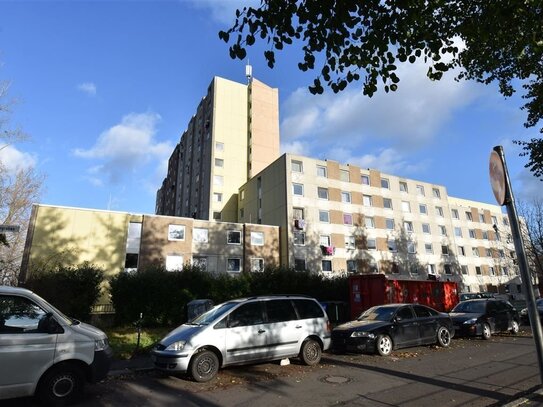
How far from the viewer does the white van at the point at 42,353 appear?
6.25 m

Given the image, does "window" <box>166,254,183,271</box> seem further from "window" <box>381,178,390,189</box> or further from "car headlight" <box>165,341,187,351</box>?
"window" <box>381,178,390,189</box>

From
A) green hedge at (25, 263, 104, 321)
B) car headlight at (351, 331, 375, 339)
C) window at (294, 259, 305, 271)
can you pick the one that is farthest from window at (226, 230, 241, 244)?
car headlight at (351, 331, 375, 339)

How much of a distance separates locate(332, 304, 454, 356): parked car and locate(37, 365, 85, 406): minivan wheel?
24.2 ft

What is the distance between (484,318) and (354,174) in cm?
3034

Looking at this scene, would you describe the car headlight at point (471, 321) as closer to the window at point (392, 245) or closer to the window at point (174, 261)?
the window at point (174, 261)

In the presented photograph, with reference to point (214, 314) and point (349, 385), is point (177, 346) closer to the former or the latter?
point (214, 314)

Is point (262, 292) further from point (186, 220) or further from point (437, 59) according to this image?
point (437, 59)

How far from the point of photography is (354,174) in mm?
44125

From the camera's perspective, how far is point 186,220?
34.6 meters

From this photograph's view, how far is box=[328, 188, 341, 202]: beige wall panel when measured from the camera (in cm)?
4150

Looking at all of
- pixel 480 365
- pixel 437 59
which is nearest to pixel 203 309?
pixel 480 365

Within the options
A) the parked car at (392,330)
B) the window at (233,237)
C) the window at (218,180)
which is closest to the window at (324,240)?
the window at (233,237)

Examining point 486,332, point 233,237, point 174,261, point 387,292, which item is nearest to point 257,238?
point 233,237

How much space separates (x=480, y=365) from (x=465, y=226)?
51.0 meters
